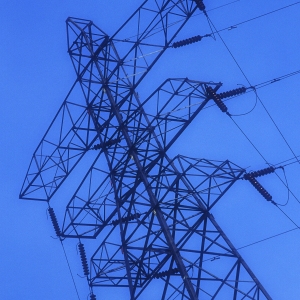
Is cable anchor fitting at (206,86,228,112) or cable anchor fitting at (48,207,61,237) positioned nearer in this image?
cable anchor fitting at (206,86,228,112)

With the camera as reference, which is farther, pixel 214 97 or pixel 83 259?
pixel 83 259

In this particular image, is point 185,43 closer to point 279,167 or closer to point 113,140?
point 113,140

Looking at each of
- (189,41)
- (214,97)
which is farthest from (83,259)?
(189,41)

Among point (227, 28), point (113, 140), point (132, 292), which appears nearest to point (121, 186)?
point (113, 140)

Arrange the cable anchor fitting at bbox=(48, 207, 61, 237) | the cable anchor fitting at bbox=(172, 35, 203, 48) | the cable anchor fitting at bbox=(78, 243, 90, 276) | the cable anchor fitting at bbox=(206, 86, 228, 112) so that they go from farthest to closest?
the cable anchor fitting at bbox=(78, 243, 90, 276), the cable anchor fitting at bbox=(48, 207, 61, 237), the cable anchor fitting at bbox=(172, 35, 203, 48), the cable anchor fitting at bbox=(206, 86, 228, 112)

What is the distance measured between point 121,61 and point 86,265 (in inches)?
262

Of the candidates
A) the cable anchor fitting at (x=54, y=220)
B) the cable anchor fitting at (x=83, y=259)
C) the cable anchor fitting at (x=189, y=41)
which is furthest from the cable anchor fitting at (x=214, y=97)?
the cable anchor fitting at (x=83, y=259)

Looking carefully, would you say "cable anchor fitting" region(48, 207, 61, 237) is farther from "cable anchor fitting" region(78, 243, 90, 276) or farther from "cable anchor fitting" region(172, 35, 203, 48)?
"cable anchor fitting" region(172, 35, 203, 48)

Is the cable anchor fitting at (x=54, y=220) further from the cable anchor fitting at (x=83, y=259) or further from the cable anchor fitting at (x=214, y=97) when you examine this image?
the cable anchor fitting at (x=214, y=97)

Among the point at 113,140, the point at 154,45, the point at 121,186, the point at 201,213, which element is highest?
the point at 154,45


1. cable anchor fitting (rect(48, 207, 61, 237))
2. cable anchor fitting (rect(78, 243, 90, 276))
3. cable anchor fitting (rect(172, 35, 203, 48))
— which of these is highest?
cable anchor fitting (rect(172, 35, 203, 48))

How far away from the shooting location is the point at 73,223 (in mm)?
16328

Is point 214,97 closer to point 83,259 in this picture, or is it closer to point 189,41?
point 189,41

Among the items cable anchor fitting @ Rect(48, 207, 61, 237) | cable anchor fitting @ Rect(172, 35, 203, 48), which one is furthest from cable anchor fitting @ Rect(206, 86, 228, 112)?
cable anchor fitting @ Rect(48, 207, 61, 237)
